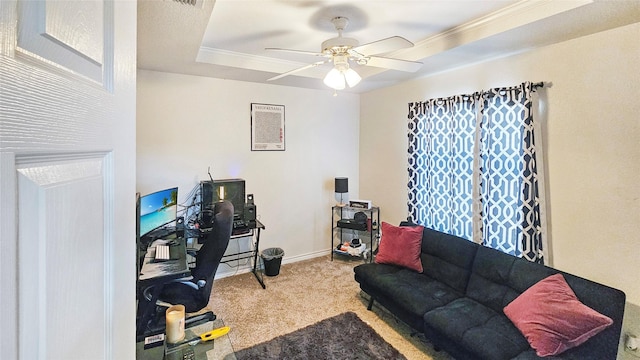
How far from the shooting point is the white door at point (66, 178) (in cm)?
33

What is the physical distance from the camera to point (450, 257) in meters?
2.80

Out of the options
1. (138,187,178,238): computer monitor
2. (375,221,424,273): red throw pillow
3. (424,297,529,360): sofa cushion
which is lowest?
(424,297,529,360): sofa cushion

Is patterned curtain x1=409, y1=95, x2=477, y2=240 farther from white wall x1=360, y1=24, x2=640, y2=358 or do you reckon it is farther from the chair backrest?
the chair backrest

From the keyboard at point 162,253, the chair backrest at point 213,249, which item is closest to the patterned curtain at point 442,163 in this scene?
the chair backrest at point 213,249

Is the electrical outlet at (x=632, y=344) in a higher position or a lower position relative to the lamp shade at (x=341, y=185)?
lower

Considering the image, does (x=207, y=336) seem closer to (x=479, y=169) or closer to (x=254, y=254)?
(x=254, y=254)

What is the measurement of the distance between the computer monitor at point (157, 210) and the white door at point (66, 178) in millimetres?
2166

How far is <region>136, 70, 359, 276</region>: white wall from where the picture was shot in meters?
3.29

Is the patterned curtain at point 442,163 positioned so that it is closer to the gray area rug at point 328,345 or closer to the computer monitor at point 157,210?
the gray area rug at point 328,345

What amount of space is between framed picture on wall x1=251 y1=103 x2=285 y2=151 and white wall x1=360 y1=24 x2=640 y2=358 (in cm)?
250

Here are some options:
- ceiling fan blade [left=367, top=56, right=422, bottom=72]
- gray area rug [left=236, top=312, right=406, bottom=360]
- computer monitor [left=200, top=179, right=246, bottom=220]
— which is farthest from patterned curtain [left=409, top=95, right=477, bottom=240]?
computer monitor [left=200, top=179, right=246, bottom=220]

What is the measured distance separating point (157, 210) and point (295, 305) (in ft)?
5.49

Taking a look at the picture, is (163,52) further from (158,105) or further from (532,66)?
(532,66)

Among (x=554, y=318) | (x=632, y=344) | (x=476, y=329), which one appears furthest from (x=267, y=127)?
(x=632, y=344)
